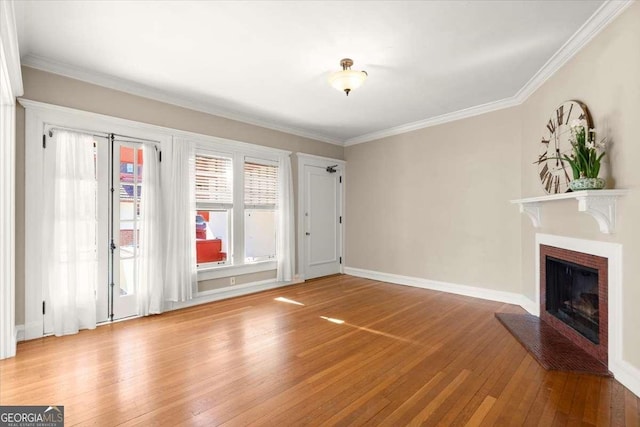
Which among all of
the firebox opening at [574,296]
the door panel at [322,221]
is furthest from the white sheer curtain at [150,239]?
the firebox opening at [574,296]

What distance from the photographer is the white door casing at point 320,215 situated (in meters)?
6.03

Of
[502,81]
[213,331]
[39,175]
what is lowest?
[213,331]

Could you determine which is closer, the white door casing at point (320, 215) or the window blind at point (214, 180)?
the window blind at point (214, 180)

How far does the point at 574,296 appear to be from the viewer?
3186 mm

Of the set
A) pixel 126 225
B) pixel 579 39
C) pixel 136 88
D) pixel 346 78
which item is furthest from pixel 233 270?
pixel 579 39

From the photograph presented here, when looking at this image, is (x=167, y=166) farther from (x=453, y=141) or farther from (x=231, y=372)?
(x=453, y=141)

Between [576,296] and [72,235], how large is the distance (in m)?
5.52

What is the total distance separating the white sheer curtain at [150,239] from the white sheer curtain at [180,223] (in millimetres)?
123

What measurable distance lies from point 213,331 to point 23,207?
2381mm

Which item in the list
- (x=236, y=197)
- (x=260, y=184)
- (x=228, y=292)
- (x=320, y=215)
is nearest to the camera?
(x=228, y=292)

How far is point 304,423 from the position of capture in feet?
6.21

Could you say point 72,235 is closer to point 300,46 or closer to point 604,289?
point 300,46

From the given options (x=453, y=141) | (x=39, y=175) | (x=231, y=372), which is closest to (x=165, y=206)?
(x=39, y=175)

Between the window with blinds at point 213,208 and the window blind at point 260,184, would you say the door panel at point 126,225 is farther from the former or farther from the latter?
the window blind at point 260,184
